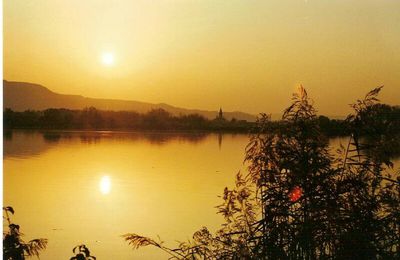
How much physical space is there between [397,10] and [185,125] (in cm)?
205

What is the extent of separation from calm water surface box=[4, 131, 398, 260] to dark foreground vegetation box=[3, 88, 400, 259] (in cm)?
17

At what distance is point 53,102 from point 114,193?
3.00ft

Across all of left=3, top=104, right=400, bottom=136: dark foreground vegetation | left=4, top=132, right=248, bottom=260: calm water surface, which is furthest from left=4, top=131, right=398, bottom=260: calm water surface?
left=3, top=104, right=400, bottom=136: dark foreground vegetation

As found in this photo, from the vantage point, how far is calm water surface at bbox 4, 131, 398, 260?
3809 mm

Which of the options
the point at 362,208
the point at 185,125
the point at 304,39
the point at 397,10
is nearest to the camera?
the point at 362,208

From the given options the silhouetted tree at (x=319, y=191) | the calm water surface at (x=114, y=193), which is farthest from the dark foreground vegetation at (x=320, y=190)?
the calm water surface at (x=114, y=193)

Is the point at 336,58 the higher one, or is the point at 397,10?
the point at 397,10

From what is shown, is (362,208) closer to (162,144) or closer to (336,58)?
(336,58)

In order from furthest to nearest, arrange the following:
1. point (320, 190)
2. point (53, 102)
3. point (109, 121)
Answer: point (109, 121), point (53, 102), point (320, 190)

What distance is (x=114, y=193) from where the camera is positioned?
4.68 metres

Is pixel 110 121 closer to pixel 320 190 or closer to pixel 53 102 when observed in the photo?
pixel 53 102

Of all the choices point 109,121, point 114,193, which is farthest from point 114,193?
point 109,121

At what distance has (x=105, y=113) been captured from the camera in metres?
5.10

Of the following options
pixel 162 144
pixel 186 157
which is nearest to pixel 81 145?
pixel 162 144
